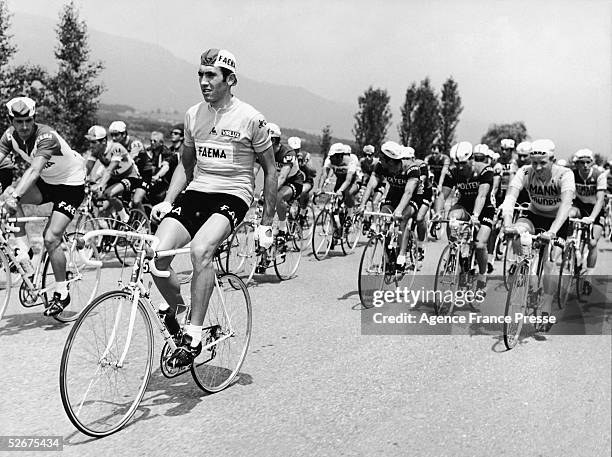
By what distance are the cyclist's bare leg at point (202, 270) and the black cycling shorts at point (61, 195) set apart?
9.29 ft

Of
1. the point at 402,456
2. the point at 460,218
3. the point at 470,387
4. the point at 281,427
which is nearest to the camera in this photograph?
the point at 402,456

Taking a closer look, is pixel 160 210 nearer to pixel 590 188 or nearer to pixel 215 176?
pixel 215 176

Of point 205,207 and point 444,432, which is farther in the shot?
point 205,207

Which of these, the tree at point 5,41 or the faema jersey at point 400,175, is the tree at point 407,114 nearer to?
the tree at point 5,41

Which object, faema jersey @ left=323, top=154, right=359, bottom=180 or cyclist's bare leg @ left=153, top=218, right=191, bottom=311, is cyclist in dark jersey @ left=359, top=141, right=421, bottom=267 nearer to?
cyclist's bare leg @ left=153, top=218, right=191, bottom=311

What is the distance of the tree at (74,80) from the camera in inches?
1011

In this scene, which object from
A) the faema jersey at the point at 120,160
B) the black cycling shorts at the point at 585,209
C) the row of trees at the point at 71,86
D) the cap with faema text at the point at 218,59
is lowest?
the black cycling shorts at the point at 585,209

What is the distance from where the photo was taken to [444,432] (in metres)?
4.21

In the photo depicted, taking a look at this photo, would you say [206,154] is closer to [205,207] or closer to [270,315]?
[205,207]

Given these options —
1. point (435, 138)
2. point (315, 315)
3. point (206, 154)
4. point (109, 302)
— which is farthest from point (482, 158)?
point (435, 138)

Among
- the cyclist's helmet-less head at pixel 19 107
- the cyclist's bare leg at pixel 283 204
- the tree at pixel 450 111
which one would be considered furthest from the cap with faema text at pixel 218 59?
the tree at pixel 450 111

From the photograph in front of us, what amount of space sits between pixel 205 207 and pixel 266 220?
1.64 feet

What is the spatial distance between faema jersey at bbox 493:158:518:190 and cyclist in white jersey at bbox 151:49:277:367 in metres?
9.27

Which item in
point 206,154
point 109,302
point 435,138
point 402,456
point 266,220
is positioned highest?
point 435,138
